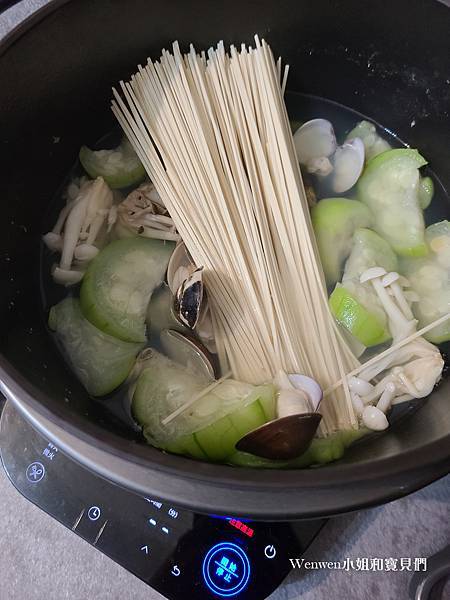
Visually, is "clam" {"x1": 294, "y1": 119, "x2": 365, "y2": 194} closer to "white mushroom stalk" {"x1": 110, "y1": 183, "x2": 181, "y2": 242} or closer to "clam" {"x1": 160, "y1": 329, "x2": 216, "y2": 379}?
"white mushroom stalk" {"x1": 110, "y1": 183, "x2": 181, "y2": 242}

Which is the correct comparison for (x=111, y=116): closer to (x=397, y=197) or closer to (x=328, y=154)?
(x=328, y=154)

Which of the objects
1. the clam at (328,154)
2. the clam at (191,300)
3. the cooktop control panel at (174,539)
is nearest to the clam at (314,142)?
the clam at (328,154)

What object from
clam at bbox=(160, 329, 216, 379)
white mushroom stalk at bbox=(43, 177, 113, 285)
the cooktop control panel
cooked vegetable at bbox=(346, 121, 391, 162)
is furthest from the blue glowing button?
cooked vegetable at bbox=(346, 121, 391, 162)

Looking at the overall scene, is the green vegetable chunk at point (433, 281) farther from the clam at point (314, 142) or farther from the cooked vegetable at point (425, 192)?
the clam at point (314, 142)

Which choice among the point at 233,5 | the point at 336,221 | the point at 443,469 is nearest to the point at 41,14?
the point at 233,5

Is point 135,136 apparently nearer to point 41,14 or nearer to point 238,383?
point 41,14

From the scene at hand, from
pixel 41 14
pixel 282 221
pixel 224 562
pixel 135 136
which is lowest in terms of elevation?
pixel 224 562
